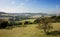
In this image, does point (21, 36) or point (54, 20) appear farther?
point (54, 20)

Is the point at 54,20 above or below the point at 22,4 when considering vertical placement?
below

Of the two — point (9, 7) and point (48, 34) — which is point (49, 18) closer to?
point (48, 34)

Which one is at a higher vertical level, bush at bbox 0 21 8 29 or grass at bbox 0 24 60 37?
bush at bbox 0 21 8 29

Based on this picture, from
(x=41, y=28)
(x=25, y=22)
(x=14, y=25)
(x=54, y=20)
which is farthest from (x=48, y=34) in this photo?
(x=14, y=25)

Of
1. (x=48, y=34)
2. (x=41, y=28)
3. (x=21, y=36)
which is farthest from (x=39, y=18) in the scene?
(x=21, y=36)

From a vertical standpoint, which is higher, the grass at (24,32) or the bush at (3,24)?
the bush at (3,24)

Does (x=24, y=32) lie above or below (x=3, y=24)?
below

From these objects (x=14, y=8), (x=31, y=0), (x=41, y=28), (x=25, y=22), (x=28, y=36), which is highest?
(x=31, y=0)
